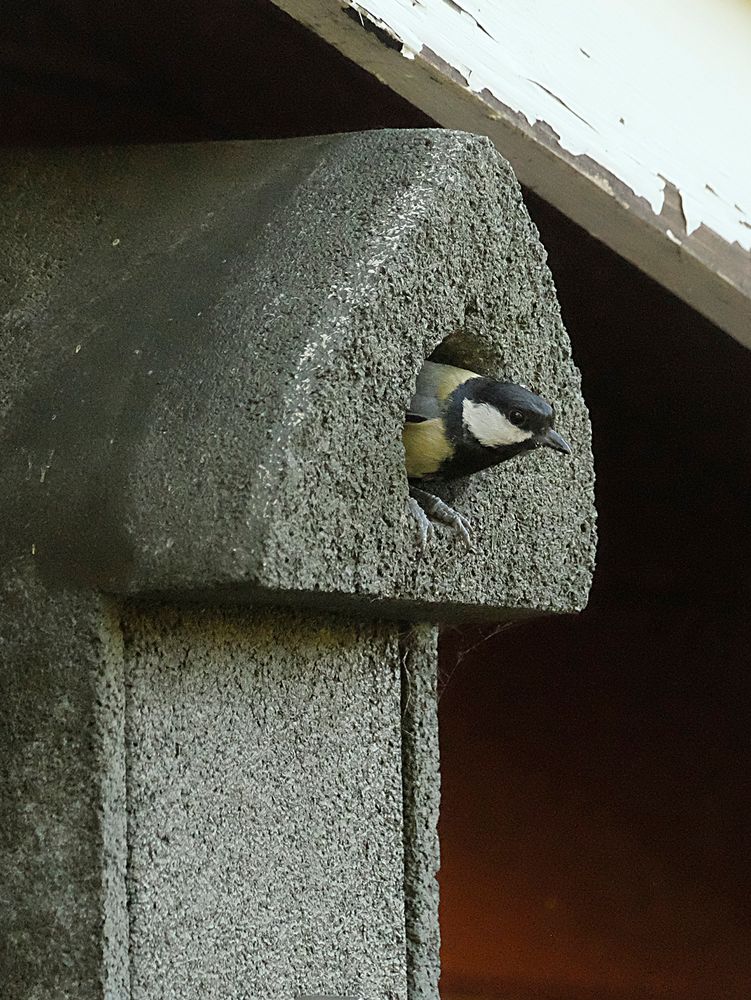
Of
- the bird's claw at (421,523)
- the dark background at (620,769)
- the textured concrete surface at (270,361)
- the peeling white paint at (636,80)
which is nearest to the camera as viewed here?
the textured concrete surface at (270,361)

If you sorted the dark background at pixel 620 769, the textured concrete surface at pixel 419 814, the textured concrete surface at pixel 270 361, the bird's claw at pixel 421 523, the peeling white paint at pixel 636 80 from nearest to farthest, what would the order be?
the textured concrete surface at pixel 270 361 < the bird's claw at pixel 421 523 < the peeling white paint at pixel 636 80 < the textured concrete surface at pixel 419 814 < the dark background at pixel 620 769

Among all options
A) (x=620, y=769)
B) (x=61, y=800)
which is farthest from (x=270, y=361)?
(x=620, y=769)

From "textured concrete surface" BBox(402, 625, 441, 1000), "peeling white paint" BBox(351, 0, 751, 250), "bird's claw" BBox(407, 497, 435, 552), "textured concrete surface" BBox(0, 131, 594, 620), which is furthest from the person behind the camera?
"textured concrete surface" BBox(402, 625, 441, 1000)

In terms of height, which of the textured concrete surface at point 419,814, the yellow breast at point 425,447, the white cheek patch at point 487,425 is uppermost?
the white cheek patch at point 487,425

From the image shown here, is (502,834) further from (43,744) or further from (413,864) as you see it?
(43,744)

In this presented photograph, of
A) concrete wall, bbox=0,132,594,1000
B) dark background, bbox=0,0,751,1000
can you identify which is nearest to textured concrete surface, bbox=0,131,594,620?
concrete wall, bbox=0,132,594,1000

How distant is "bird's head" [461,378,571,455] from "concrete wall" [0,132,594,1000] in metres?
0.07

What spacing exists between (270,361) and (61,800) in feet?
1.25

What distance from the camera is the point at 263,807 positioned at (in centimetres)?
127

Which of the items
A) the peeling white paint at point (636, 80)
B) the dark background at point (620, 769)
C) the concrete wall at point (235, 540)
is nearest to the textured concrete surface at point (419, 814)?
the concrete wall at point (235, 540)

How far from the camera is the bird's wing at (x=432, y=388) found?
1315 mm

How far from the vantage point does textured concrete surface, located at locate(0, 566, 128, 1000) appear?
3.65ft

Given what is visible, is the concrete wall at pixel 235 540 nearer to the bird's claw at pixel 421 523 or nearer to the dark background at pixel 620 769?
the bird's claw at pixel 421 523

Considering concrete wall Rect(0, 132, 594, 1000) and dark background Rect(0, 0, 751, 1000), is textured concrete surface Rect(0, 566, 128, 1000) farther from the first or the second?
dark background Rect(0, 0, 751, 1000)
